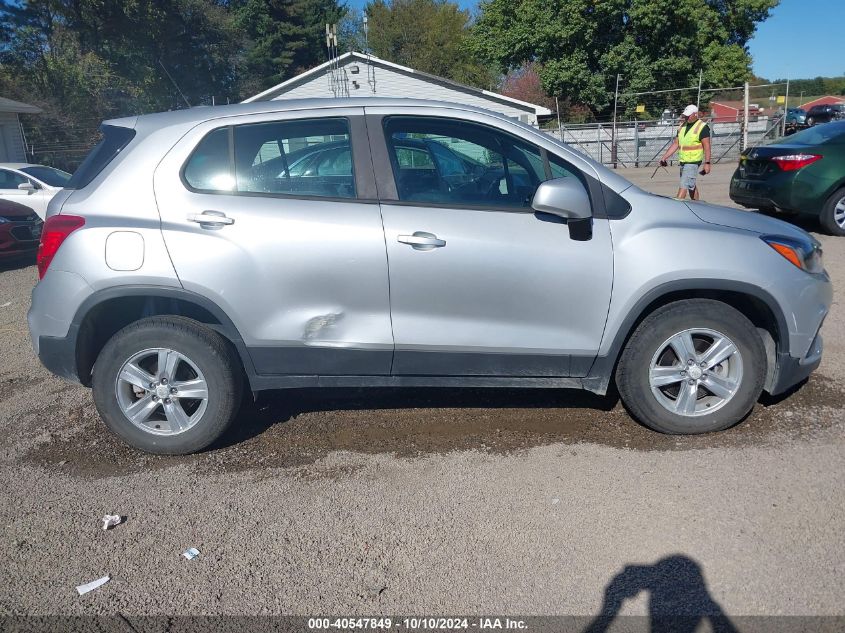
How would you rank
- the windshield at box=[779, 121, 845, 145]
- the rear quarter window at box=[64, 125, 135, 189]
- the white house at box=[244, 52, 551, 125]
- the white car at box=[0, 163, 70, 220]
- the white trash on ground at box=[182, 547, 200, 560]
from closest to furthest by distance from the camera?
the white trash on ground at box=[182, 547, 200, 560] → the rear quarter window at box=[64, 125, 135, 189] → the windshield at box=[779, 121, 845, 145] → the white car at box=[0, 163, 70, 220] → the white house at box=[244, 52, 551, 125]

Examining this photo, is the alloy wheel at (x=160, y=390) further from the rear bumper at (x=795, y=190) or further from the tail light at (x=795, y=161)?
the tail light at (x=795, y=161)

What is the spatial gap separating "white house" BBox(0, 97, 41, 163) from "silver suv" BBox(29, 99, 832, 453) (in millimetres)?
23979

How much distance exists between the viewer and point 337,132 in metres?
3.88

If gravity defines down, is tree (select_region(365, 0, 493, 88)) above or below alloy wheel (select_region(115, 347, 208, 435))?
above

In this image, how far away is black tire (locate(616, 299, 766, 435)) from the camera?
3.82 m

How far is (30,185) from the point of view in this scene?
1217 cm

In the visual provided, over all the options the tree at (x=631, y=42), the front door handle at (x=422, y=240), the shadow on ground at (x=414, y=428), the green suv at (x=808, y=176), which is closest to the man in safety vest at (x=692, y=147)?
the green suv at (x=808, y=176)

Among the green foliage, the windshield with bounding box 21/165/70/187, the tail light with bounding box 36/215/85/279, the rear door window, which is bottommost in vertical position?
the windshield with bounding box 21/165/70/187

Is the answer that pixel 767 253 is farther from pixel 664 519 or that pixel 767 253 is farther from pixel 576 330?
pixel 664 519

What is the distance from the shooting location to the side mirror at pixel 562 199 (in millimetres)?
3562

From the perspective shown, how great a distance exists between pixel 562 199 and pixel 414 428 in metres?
1.65

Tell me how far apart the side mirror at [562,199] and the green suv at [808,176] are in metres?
7.17

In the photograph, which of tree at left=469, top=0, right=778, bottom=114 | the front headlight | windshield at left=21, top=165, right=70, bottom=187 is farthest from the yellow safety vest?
tree at left=469, top=0, right=778, bottom=114

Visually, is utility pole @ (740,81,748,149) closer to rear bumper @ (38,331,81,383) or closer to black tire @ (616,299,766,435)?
black tire @ (616,299,766,435)
